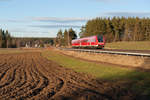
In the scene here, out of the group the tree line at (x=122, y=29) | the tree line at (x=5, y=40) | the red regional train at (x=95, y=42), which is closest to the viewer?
the red regional train at (x=95, y=42)

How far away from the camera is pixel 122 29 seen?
4205 inches

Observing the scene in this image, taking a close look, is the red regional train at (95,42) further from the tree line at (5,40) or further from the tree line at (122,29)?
the tree line at (5,40)

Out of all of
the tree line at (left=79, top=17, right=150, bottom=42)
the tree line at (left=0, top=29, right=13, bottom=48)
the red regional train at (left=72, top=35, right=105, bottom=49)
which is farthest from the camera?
the tree line at (left=0, top=29, right=13, bottom=48)

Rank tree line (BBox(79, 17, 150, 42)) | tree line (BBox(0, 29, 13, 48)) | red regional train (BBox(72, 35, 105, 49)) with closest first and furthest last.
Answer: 1. red regional train (BBox(72, 35, 105, 49))
2. tree line (BBox(79, 17, 150, 42))
3. tree line (BBox(0, 29, 13, 48))

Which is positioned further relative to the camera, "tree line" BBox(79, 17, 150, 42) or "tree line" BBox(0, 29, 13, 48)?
"tree line" BBox(0, 29, 13, 48)

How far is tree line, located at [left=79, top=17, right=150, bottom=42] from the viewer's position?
96.1 meters

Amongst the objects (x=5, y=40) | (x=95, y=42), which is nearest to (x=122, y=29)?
(x=95, y=42)

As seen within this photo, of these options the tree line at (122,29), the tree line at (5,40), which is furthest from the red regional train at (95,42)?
the tree line at (5,40)

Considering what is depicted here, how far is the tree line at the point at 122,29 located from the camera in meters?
96.1

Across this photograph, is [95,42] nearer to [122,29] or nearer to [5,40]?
[122,29]

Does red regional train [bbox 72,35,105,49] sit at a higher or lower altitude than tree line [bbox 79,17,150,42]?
lower

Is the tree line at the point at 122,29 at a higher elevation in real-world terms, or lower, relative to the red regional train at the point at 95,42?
higher

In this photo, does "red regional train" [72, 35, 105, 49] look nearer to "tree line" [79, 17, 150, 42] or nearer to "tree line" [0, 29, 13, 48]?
"tree line" [79, 17, 150, 42]

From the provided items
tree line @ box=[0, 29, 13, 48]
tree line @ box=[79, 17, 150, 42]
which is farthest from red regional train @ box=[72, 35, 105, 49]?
tree line @ box=[0, 29, 13, 48]
